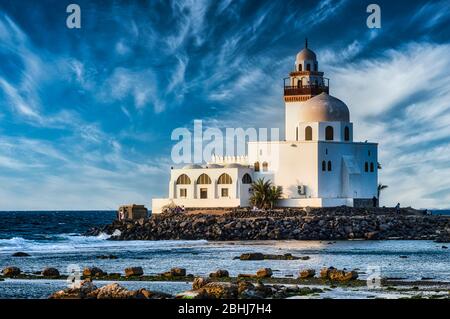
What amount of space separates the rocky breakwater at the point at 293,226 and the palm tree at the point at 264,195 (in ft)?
4.92

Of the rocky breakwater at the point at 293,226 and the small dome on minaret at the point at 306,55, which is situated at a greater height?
the small dome on minaret at the point at 306,55

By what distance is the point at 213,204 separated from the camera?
64938 mm

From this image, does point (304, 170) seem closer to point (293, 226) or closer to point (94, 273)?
point (293, 226)

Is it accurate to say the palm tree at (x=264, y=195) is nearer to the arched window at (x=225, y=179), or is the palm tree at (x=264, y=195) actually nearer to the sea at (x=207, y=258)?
the arched window at (x=225, y=179)

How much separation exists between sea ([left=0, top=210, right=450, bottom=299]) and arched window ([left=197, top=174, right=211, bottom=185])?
1076 cm

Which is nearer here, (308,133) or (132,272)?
(132,272)

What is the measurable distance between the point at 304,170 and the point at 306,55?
10.7m

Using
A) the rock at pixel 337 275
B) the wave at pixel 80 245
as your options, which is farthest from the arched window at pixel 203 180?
the rock at pixel 337 275

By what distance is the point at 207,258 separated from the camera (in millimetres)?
40906

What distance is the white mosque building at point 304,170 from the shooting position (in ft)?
210

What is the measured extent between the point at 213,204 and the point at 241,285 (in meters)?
39.4

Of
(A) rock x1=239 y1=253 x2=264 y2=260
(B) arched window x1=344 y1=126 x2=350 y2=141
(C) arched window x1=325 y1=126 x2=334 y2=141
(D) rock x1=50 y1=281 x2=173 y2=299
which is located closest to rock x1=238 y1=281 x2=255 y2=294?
(D) rock x1=50 y1=281 x2=173 y2=299

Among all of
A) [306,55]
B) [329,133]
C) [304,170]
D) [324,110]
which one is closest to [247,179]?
[304,170]
